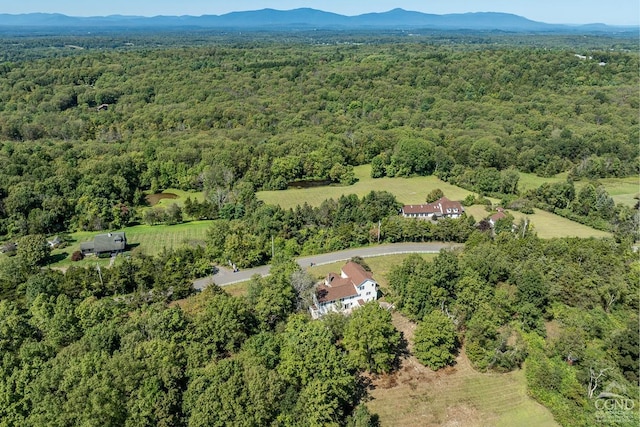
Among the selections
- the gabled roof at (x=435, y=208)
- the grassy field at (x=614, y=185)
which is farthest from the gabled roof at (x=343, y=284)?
the grassy field at (x=614, y=185)

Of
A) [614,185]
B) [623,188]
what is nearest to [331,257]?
[623,188]

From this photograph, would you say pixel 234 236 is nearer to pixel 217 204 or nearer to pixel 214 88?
pixel 217 204

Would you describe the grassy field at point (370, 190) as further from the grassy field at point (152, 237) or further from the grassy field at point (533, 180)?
the grassy field at point (152, 237)

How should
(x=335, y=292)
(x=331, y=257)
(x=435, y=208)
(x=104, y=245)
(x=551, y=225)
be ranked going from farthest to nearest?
(x=435, y=208) → (x=551, y=225) → (x=331, y=257) → (x=104, y=245) → (x=335, y=292)

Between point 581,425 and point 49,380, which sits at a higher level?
point 49,380

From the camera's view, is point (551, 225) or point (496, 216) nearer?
point (496, 216)

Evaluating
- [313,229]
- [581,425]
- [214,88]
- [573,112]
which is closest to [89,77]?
[214,88]

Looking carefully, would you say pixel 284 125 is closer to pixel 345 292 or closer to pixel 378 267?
pixel 378 267
